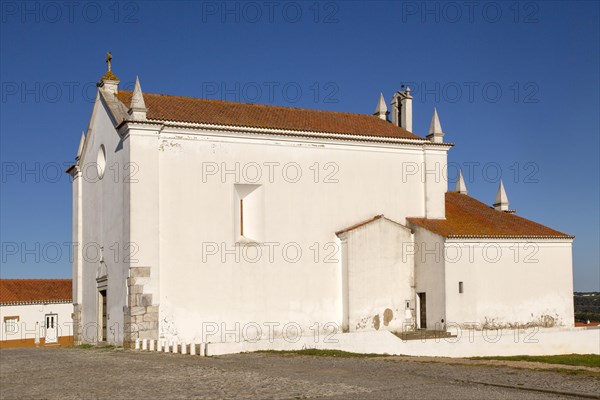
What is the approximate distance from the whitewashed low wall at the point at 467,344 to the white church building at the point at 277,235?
106cm

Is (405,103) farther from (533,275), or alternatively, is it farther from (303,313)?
(303,313)

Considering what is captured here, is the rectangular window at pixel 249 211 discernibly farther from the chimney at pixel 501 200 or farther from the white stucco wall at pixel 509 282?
the chimney at pixel 501 200

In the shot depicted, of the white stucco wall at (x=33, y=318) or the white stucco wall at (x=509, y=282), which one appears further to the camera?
the white stucco wall at (x=33, y=318)

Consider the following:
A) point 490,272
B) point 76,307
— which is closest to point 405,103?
point 490,272

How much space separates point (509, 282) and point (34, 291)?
3233 centimetres

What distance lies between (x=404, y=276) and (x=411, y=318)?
1686mm

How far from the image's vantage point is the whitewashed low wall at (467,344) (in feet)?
71.4

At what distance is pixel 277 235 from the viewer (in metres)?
26.1

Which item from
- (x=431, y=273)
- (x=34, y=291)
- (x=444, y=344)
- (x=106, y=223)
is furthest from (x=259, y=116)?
(x=34, y=291)

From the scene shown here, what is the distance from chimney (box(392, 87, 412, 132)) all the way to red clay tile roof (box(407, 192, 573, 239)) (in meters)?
4.17

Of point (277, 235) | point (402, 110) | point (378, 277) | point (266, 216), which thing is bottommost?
point (378, 277)

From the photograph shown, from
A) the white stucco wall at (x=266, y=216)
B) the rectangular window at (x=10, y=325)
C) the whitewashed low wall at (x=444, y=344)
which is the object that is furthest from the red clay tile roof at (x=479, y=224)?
the rectangular window at (x=10, y=325)

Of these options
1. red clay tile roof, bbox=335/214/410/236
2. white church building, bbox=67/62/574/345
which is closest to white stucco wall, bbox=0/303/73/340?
white church building, bbox=67/62/574/345

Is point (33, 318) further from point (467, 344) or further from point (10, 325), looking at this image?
point (467, 344)
